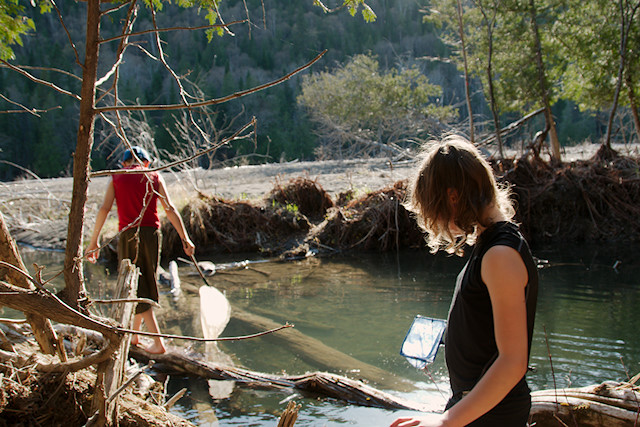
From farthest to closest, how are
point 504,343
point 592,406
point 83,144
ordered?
point 592,406 → point 83,144 → point 504,343

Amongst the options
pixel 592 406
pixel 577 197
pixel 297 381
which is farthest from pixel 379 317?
pixel 577 197

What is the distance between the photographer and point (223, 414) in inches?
175

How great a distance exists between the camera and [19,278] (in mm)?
2766

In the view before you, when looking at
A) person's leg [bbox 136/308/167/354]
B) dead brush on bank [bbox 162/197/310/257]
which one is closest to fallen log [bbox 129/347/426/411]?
person's leg [bbox 136/308/167/354]

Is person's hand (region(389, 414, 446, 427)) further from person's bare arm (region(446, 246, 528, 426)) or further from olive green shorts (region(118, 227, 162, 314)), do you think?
olive green shorts (region(118, 227, 162, 314))

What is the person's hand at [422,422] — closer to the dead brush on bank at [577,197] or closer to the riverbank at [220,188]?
the riverbank at [220,188]

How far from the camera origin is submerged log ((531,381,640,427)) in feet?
10.0

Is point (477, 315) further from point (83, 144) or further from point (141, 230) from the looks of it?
point (141, 230)

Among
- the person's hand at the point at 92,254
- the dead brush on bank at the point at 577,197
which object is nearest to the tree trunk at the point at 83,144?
the person's hand at the point at 92,254

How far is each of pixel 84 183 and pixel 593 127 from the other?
208 feet

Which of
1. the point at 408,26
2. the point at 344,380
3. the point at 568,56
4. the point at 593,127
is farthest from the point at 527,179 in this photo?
the point at 593,127

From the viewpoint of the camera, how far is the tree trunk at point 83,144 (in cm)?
233

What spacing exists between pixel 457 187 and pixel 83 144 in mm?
1639

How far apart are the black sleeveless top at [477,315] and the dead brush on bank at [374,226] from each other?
11.3m
